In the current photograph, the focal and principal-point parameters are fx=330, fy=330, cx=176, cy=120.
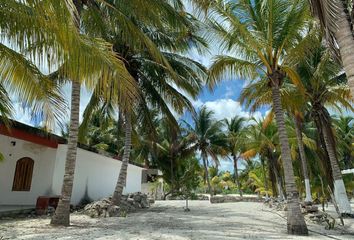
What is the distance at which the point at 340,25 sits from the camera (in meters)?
5.12

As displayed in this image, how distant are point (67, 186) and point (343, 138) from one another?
29219 millimetres

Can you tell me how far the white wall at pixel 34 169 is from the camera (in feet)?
43.4

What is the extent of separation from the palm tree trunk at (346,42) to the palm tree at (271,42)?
161 inches

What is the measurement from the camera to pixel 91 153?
16.8 metres

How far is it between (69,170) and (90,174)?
7505 mm

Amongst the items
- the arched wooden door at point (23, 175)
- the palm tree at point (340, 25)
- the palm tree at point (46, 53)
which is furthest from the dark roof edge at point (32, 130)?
the palm tree at point (340, 25)

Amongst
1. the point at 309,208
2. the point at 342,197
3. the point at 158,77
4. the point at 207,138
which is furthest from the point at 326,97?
the point at 207,138

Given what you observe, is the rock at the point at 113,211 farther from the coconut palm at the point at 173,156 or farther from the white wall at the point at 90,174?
the coconut palm at the point at 173,156

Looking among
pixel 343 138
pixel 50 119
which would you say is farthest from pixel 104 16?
pixel 343 138

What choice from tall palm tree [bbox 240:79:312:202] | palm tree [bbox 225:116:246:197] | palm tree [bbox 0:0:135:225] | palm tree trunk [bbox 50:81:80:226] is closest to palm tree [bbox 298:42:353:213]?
tall palm tree [bbox 240:79:312:202]

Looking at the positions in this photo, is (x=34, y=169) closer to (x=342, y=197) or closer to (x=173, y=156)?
(x=342, y=197)

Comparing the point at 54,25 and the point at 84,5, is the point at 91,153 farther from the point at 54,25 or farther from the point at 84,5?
the point at 54,25

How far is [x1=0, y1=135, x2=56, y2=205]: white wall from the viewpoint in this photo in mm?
13242

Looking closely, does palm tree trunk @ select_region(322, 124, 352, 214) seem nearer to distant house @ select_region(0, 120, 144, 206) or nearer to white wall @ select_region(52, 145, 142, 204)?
distant house @ select_region(0, 120, 144, 206)
